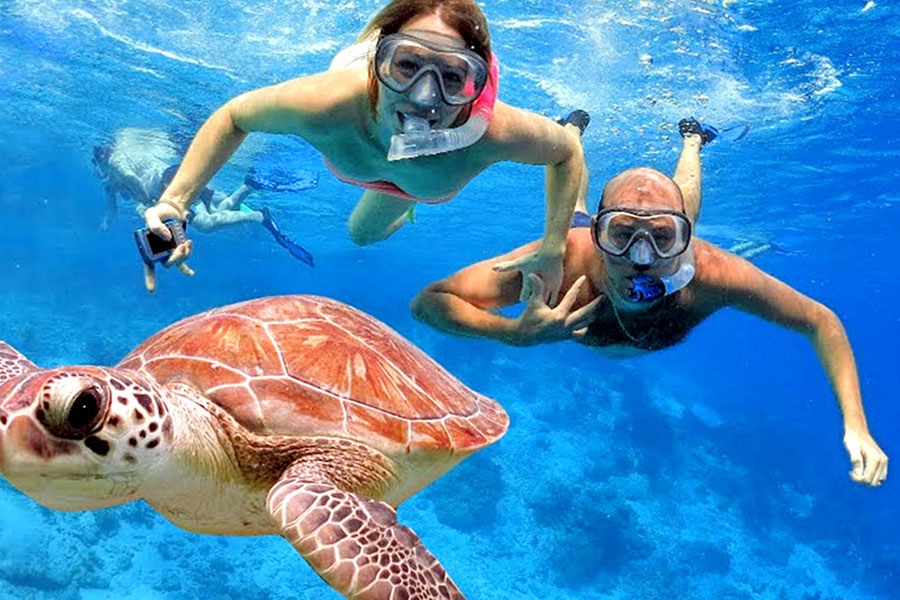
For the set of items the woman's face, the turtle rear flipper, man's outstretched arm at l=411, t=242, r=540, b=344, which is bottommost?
the turtle rear flipper

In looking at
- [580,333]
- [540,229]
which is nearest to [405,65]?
[580,333]

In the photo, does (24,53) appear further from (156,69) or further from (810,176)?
(810,176)

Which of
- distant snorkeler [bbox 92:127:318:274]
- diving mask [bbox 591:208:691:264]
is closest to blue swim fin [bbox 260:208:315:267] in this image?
distant snorkeler [bbox 92:127:318:274]

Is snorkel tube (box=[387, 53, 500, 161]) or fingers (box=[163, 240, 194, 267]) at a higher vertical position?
snorkel tube (box=[387, 53, 500, 161])

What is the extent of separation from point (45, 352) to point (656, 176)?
16924 millimetres

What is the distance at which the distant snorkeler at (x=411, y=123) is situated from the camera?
10.2 ft

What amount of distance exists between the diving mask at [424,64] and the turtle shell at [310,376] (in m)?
1.22

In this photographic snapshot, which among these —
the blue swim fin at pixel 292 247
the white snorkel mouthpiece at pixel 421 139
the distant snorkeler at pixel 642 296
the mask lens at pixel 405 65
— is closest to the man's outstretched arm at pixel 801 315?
the distant snorkeler at pixel 642 296

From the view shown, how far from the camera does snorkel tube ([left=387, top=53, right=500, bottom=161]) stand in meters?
3.14

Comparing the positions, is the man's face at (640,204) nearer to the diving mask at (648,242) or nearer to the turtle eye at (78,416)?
the diving mask at (648,242)

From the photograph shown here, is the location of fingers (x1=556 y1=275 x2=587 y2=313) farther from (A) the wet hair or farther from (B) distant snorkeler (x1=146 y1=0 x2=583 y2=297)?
(A) the wet hair

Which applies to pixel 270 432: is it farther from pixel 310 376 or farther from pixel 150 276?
pixel 150 276

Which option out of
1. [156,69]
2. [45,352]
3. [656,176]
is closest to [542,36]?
[656,176]

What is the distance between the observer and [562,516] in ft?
A: 39.6
